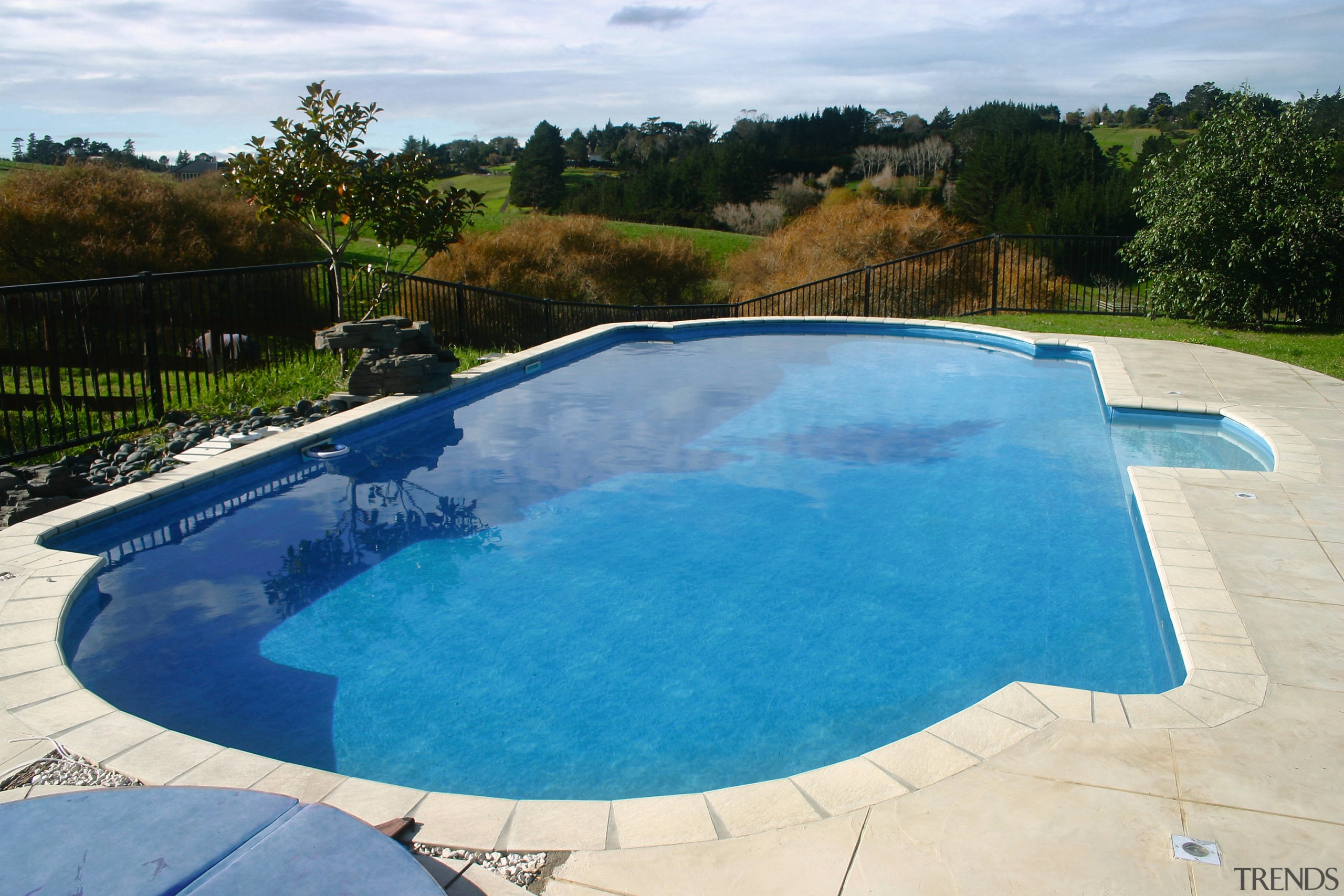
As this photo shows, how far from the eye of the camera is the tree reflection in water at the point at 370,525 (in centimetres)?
474

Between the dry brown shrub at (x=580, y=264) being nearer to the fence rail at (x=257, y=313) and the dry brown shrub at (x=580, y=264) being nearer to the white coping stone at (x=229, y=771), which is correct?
the fence rail at (x=257, y=313)

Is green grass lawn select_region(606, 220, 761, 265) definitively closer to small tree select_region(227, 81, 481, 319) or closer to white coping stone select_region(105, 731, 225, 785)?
small tree select_region(227, 81, 481, 319)

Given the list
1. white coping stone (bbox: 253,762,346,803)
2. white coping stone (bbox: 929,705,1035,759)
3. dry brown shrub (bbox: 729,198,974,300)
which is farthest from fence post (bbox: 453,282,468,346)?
dry brown shrub (bbox: 729,198,974,300)

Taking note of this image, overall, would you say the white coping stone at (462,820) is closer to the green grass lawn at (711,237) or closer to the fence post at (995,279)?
the fence post at (995,279)

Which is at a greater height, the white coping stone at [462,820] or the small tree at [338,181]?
the small tree at [338,181]

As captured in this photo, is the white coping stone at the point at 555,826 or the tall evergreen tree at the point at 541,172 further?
the tall evergreen tree at the point at 541,172

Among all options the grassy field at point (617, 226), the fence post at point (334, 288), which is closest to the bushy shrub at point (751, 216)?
the grassy field at point (617, 226)

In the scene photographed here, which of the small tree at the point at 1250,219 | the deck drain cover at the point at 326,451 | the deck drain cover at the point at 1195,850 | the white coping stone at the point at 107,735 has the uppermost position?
the small tree at the point at 1250,219

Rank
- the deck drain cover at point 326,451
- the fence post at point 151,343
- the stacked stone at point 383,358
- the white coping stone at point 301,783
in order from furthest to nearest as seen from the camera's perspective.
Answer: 1. the stacked stone at point 383,358
2. the fence post at point 151,343
3. the deck drain cover at point 326,451
4. the white coping stone at point 301,783

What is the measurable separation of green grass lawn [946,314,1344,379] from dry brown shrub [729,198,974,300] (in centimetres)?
550

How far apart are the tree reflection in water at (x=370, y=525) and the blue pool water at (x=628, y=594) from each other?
2 cm

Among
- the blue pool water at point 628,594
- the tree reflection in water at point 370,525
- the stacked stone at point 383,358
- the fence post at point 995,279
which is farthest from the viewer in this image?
the fence post at point 995,279

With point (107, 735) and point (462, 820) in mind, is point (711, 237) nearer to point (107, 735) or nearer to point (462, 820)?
point (107, 735)

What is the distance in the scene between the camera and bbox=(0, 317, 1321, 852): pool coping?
2.44m
